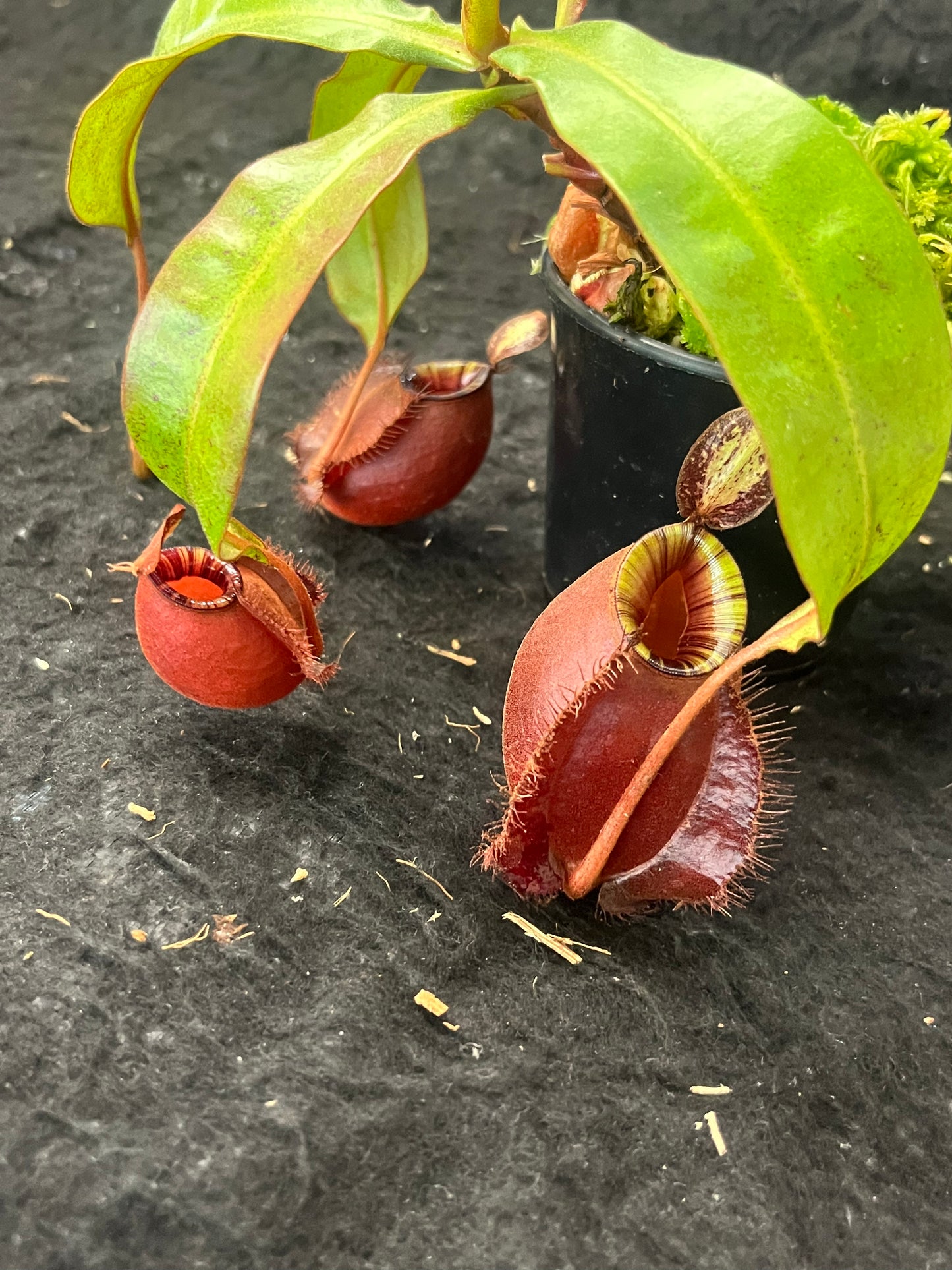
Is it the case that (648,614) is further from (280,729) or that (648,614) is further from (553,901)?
(280,729)

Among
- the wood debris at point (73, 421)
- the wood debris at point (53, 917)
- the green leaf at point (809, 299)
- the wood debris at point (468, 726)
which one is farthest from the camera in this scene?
the wood debris at point (73, 421)

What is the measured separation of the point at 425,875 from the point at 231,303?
471mm

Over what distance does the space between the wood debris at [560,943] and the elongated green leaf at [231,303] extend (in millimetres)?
392

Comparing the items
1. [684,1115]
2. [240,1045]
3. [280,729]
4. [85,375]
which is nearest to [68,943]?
[240,1045]

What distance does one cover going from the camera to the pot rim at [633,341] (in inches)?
35.9

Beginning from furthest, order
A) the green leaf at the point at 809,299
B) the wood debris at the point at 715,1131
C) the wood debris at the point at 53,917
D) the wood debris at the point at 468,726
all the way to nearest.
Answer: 1. the wood debris at the point at 468,726
2. the wood debris at the point at 53,917
3. the wood debris at the point at 715,1131
4. the green leaf at the point at 809,299

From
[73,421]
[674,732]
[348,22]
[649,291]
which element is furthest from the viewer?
[73,421]

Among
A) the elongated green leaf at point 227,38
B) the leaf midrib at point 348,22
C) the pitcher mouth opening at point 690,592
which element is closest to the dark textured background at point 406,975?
the pitcher mouth opening at point 690,592

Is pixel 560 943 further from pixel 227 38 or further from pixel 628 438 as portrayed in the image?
pixel 227 38

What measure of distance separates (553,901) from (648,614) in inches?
9.7

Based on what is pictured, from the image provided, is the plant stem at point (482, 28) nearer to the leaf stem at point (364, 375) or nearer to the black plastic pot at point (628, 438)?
the black plastic pot at point (628, 438)

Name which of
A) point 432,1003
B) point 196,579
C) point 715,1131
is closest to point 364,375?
point 196,579

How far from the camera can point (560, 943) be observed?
0.86 m

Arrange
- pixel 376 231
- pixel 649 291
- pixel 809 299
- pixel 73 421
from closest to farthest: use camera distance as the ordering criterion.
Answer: pixel 809 299, pixel 649 291, pixel 376 231, pixel 73 421
